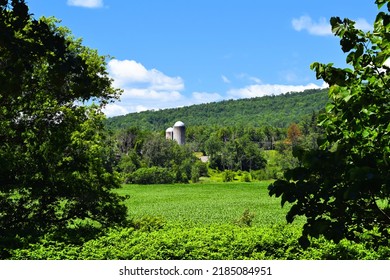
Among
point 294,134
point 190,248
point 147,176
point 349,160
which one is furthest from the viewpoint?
point 294,134

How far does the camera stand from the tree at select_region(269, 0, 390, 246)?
3033 millimetres

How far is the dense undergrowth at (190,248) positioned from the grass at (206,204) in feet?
27.1

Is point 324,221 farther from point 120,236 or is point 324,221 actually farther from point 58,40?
point 120,236

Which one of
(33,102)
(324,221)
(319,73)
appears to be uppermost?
(33,102)

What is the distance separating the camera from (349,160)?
11.5 feet

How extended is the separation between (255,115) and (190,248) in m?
177

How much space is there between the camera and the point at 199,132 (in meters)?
140

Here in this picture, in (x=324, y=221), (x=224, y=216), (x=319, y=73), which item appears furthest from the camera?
(x=224, y=216)

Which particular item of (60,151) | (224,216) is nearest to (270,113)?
(224,216)

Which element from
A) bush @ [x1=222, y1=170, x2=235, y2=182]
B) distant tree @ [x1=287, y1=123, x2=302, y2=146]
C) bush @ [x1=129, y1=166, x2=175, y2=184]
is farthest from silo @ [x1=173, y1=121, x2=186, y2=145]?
bush @ [x1=129, y1=166, x2=175, y2=184]

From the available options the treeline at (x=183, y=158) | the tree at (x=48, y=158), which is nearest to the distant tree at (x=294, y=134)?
the treeline at (x=183, y=158)

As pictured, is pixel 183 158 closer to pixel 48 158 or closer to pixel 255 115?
pixel 48 158

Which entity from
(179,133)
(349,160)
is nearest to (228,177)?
(179,133)

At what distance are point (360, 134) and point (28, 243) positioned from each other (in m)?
9.24
